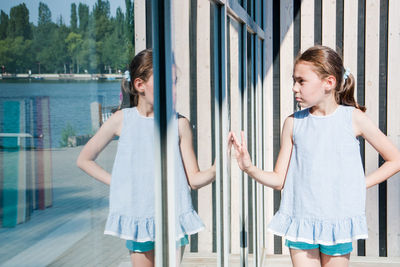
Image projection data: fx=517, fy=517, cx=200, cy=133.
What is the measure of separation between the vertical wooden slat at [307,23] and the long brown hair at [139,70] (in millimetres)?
3216

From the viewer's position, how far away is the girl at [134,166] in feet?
2.43

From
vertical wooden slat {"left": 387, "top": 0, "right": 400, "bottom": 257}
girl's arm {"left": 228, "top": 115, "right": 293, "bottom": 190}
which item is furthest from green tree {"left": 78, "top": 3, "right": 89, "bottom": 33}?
vertical wooden slat {"left": 387, "top": 0, "right": 400, "bottom": 257}

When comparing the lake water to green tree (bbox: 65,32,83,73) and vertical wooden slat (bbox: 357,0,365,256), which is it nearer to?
green tree (bbox: 65,32,83,73)

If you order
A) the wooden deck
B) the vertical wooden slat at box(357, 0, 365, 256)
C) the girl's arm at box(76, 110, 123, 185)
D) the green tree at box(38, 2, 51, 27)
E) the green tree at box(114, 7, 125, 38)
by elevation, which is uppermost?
the vertical wooden slat at box(357, 0, 365, 256)

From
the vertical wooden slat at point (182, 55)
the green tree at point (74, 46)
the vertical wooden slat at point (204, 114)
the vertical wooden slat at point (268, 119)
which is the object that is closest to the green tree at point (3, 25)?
the green tree at point (74, 46)

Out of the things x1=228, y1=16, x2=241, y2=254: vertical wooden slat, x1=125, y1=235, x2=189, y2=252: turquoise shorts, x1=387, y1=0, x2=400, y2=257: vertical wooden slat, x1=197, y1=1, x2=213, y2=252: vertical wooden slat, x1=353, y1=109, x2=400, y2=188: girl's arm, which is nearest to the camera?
x1=125, y1=235, x2=189, y2=252: turquoise shorts

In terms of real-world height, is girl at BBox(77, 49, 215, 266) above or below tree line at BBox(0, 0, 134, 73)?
below

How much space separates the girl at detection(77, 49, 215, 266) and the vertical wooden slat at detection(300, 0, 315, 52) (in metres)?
3.13

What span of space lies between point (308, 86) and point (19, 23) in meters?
1.74

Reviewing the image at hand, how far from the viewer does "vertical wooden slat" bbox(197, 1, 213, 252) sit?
1320mm

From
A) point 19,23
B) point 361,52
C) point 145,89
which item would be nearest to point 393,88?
point 361,52

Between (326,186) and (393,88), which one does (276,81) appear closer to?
(393,88)

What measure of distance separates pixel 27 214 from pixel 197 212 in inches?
32.1

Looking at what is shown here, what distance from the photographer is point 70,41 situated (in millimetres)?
588
